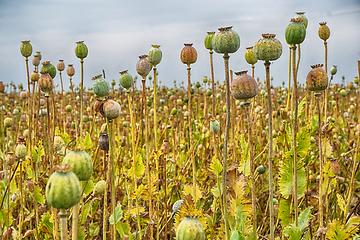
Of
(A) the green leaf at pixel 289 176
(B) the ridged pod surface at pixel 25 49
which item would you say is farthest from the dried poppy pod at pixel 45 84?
(A) the green leaf at pixel 289 176

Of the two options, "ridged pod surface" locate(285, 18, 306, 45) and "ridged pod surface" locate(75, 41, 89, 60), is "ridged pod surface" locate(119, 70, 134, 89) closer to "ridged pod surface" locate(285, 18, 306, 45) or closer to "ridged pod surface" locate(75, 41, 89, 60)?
"ridged pod surface" locate(75, 41, 89, 60)

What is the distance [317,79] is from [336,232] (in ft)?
2.02

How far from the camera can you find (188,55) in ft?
4.94

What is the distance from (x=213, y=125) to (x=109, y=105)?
55cm

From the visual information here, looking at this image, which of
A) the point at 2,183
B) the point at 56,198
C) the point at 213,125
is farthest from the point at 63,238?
the point at 2,183

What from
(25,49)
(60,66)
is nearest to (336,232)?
(25,49)

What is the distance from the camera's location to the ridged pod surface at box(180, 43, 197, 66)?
1505 millimetres

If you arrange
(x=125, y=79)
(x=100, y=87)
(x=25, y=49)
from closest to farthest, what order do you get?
(x=100, y=87) → (x=125, y=79) → (x=25, y=49)

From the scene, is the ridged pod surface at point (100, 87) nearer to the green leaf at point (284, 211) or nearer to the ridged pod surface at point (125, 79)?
the ridged pod surface at point (125, 79)

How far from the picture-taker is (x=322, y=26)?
65.3 inches

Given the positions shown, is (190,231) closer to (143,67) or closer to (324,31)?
(143,67)

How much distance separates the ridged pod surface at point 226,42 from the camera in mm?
926

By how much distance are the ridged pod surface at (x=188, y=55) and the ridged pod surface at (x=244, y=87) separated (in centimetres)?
59

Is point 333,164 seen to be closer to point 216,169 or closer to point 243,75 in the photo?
point 216,169
